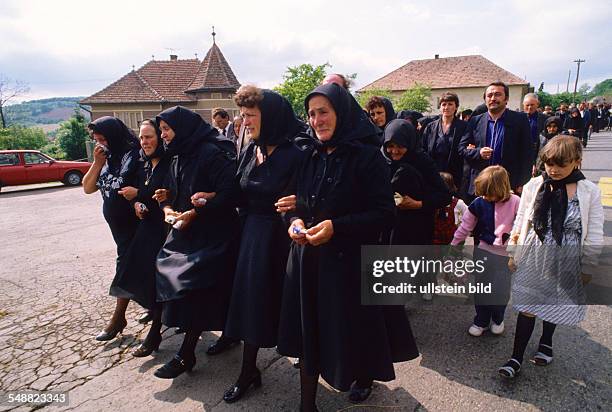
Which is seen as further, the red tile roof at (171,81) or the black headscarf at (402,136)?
the red tile roof at (171,81)

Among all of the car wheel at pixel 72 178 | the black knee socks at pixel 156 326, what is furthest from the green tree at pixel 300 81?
the black knee socks at pixel 156 326

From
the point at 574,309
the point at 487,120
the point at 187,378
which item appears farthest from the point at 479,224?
the point at 187,378

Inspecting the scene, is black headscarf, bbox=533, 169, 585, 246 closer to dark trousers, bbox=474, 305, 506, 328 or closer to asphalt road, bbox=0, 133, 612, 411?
dark trousers, bbox=474, 305, 506, 328

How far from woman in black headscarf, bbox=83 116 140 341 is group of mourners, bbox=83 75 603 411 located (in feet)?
0.05

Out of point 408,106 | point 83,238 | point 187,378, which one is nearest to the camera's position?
point 187,378

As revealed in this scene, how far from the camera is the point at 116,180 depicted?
3619 mm

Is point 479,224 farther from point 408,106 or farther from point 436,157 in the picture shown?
point 408,106

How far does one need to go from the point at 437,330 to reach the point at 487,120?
241cm

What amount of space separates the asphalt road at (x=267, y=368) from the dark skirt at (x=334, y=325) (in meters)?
0.49

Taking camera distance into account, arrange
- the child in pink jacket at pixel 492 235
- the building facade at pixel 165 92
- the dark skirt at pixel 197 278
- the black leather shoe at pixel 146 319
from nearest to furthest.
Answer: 1. the dark skirt at pixel 197 278
2. the child in pink jacket at pixel 492 235
3. the black leather shoe at pixel 146 319
4. the building facade at pixel 165 92

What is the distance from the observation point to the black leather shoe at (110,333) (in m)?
3.60

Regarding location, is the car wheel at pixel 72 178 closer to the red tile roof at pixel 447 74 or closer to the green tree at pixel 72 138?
the green tree at pixel 72 138

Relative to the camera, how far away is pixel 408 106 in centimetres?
4275

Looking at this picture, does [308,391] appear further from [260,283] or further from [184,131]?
Answer: [184,131]
